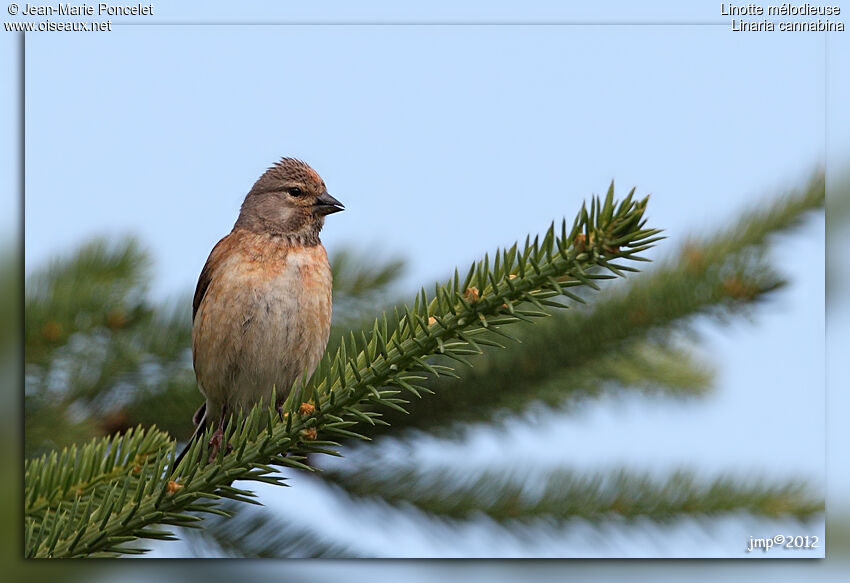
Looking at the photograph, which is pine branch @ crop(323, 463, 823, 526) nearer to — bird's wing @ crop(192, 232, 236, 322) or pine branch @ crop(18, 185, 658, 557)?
pine branch @ crop(18, 185, 658, 557)

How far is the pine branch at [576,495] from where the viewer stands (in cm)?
289

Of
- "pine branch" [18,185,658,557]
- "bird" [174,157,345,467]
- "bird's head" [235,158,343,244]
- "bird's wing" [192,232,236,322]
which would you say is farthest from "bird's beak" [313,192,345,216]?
"pine branch" [18,185,658,557]

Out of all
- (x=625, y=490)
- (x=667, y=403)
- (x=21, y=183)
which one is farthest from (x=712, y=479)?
(x=21, y=183)

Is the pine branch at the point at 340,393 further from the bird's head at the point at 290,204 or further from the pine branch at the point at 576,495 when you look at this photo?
the bird's head at the point at 290,204

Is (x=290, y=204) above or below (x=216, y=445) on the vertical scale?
above

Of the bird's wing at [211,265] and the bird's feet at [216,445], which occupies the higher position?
the bird's wing at [211,265]

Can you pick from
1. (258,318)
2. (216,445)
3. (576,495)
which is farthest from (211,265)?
(576,495)

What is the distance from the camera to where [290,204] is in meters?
4.08

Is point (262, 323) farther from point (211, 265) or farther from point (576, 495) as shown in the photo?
point (576, 495)

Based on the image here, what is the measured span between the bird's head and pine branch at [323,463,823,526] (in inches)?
52.8

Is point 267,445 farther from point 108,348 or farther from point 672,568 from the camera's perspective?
point 672,568

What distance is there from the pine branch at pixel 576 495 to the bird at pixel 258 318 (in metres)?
0.72

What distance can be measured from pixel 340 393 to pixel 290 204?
180 centimetres

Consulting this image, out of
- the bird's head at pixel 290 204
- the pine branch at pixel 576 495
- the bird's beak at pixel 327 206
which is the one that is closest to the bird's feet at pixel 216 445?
the pine branch at pixel 576 495
